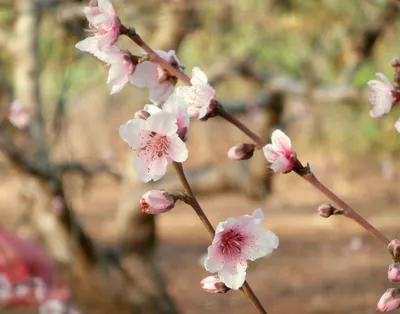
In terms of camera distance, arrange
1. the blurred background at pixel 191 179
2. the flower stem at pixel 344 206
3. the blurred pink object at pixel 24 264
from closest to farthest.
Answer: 1. the flower stem at pixel 344 206
2. the blurred background at pixel 191 179
3. the blurred pink object at pixel 24 264

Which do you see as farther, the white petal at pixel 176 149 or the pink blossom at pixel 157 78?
the pink blossom at pixel 157 78

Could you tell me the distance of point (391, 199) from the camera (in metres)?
9.94

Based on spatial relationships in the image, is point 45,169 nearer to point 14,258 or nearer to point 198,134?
point 14,258

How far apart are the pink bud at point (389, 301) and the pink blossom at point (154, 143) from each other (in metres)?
0.32

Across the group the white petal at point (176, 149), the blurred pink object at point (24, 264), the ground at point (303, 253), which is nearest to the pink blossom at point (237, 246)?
the white petal at point (176, 149)

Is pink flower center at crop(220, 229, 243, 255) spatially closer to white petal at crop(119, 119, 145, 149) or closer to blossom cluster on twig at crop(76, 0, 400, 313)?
blossom cluster on twig at crop(76, 0, 400, 313)

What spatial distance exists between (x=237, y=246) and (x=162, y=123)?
0.20 meters

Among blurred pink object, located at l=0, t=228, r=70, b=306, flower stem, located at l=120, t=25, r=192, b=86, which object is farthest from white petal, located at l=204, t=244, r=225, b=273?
blurred pink object, located at l=0, t=228, r=70, b=306

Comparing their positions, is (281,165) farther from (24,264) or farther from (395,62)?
(24,264)

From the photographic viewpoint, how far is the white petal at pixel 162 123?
0.93 metres

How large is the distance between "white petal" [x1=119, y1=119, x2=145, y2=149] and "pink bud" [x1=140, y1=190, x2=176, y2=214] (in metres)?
0.08

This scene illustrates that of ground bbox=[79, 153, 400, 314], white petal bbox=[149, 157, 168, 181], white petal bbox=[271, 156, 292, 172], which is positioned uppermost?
white petal bbox=[271, 156, 292, 172]

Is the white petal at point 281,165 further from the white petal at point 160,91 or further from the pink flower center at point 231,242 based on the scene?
the white petal at point 160,91

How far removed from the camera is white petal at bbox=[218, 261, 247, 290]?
922 mm
